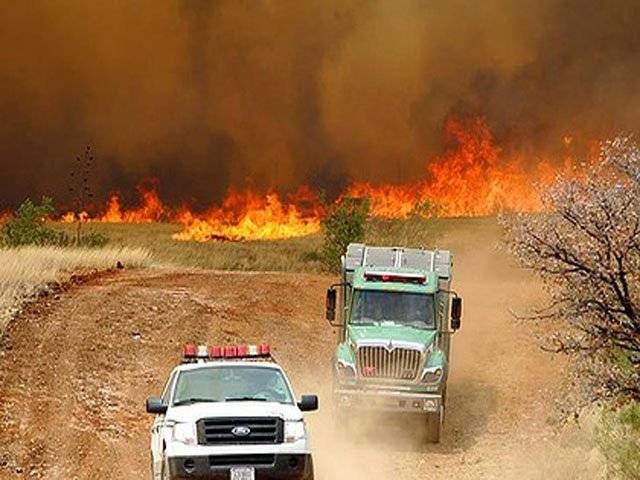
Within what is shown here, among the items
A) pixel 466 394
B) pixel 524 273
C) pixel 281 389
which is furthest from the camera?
pixel 524 273

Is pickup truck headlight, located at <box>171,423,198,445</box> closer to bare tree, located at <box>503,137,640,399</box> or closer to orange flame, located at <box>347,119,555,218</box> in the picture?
bare tree, located at <box>503,137,640,399</box>

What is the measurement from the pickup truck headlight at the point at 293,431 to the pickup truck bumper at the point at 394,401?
23.8ft

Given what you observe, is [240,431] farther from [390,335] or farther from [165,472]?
[390,335]

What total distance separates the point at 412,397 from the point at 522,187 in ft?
195

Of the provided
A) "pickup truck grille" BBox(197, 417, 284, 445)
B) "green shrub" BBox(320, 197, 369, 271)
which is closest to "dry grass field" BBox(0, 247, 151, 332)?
"green shrub" BBox(320, 197, 369, 271)

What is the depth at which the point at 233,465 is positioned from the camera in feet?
47.3

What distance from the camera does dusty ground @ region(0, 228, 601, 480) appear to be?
20.7 m

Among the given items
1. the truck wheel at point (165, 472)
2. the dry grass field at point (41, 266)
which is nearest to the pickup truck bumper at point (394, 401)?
the truck wheel at point (165, 472)

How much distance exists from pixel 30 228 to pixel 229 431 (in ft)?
152

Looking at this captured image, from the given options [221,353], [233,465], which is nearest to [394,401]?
[221,353]

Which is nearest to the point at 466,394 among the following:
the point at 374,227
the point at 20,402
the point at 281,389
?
the point at 20,402

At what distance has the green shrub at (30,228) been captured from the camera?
57.7m

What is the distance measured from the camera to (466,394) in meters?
29.9

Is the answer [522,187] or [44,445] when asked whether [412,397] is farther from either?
[522,187]
